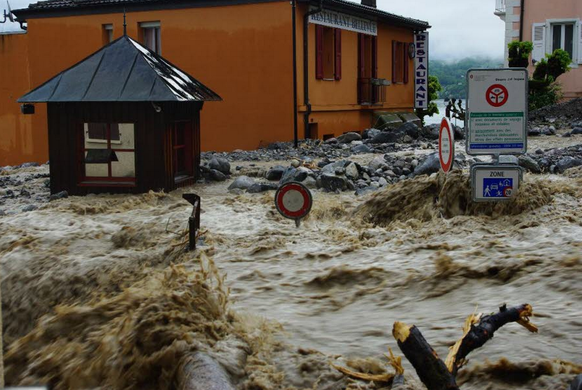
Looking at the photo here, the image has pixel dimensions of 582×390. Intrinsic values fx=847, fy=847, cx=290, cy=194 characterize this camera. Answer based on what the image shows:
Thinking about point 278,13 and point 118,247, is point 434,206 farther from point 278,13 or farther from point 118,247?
point 278,13

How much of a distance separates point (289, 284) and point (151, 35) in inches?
741

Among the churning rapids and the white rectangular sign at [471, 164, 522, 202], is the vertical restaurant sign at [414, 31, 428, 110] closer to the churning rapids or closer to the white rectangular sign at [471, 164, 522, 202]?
the churning rapids

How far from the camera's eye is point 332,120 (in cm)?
2591

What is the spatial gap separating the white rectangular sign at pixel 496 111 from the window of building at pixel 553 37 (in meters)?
23.6

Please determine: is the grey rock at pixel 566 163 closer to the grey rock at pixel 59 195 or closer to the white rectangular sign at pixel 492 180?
the white rectangular sign at pixel 492 180

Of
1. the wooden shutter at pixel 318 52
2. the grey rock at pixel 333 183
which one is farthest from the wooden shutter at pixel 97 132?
the wooden shutter at pixel 318 52

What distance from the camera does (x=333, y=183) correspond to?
46.4 feet

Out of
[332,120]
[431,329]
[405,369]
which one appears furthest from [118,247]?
[332,120]

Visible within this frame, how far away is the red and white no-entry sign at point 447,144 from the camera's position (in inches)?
367

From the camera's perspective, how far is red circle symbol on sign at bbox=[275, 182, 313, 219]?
10.0m

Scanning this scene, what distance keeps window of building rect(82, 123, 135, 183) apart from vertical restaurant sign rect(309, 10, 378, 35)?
390 inches

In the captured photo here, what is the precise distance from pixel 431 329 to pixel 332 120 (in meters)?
20.1

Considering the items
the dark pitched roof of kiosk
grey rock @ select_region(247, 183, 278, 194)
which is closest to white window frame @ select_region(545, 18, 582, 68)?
the dark pitched roof of kiosk

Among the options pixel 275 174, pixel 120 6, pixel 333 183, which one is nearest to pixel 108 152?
pixel 275 174
